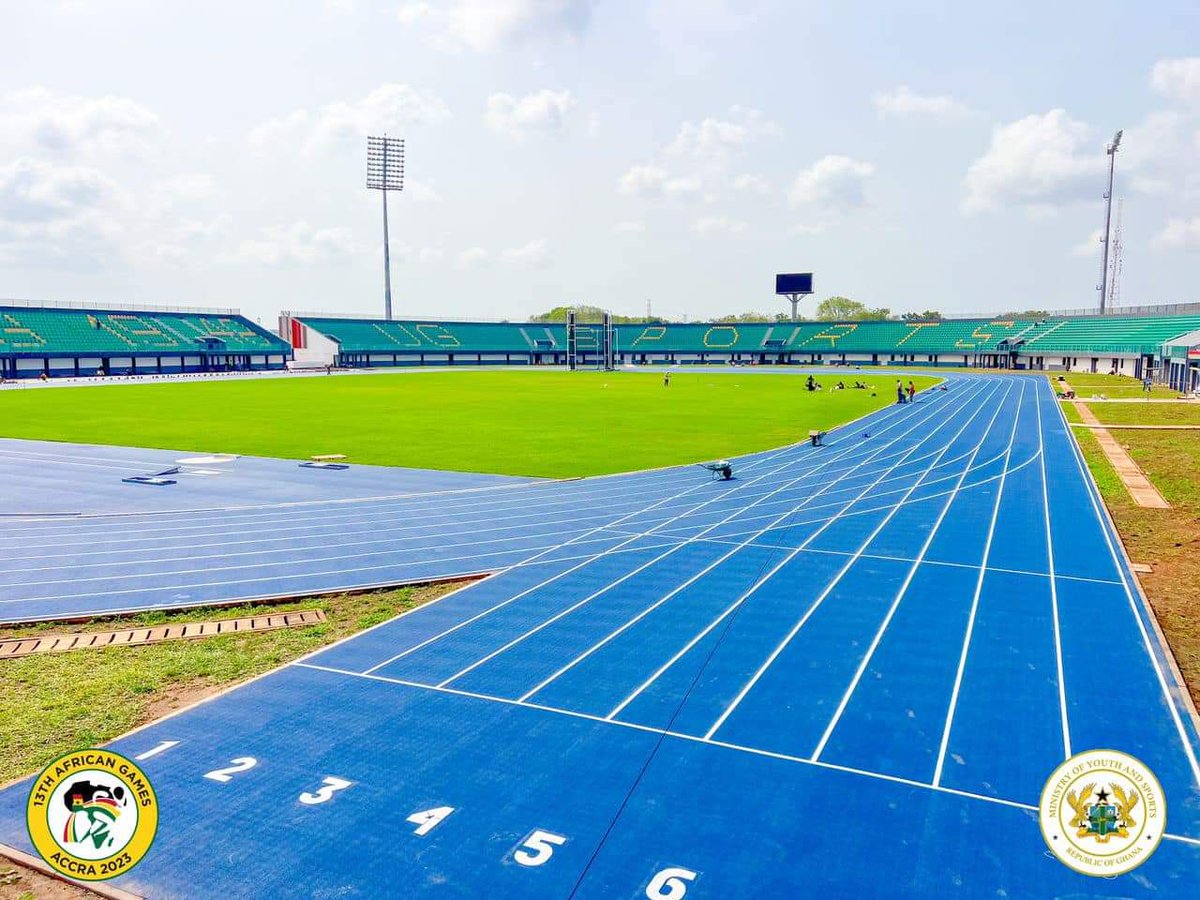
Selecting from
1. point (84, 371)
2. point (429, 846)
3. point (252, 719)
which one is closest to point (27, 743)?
point (252, 719)

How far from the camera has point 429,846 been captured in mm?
6512

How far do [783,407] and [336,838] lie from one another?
40179 millimetres

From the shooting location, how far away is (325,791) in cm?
727

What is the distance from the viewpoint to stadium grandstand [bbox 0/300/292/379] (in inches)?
2990

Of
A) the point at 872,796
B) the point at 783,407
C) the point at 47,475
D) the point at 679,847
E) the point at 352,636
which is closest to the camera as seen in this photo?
the point at 679,847

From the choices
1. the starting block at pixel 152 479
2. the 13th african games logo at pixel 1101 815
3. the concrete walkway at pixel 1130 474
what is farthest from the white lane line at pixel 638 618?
the starting block at pixel 152 479

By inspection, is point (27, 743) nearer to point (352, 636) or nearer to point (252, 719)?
point (252, 719)

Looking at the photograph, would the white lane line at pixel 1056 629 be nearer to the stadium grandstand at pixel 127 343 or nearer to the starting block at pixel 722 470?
the starting block at pixel 722 470

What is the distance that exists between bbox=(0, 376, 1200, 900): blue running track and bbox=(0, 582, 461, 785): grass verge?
20.0 inches

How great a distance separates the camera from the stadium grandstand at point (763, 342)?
88.4 m

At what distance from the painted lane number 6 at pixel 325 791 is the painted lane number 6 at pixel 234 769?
82 centimetres

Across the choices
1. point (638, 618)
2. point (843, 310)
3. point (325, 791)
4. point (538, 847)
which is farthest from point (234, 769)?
point (843, 310)

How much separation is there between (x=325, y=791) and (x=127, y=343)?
9051 cm

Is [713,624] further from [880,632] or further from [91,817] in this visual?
[91,817]
